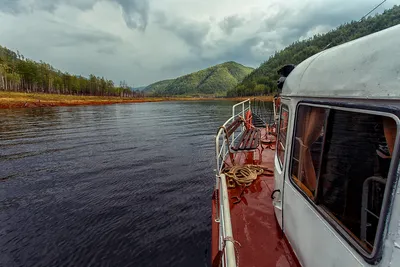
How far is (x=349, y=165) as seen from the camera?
5.90 ft

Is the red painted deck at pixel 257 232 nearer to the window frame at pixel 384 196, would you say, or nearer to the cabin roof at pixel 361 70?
the window frame at pixel 384 196

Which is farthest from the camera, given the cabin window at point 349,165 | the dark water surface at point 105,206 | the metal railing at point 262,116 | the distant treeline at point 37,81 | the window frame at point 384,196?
the distant treeline at point 37,81

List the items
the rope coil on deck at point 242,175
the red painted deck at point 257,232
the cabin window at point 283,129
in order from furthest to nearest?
the rope coil on deck at point 242,175 < the cabin window at point 283,129 < the red painted deck at point 257,232

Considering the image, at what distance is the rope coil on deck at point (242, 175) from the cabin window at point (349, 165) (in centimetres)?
237

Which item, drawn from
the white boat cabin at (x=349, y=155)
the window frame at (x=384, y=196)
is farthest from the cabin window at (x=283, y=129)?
the window frame at (x=384, y=196)

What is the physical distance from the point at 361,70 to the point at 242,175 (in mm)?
3805

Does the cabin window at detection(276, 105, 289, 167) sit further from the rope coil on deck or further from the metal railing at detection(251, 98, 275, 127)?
the metal railing at detection(251, 98, 275, 127)

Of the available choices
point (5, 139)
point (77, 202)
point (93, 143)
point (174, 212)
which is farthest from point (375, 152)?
point (5, 139)

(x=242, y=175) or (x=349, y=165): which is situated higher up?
(x=349, y=165)

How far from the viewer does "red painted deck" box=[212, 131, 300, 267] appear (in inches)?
114

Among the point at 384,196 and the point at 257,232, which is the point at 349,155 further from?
the point at 257,232

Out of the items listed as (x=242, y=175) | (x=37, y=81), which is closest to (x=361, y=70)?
(x=242, y=175)

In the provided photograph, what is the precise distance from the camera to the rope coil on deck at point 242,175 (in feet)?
15.9

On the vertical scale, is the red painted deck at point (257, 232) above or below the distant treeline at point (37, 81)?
below
